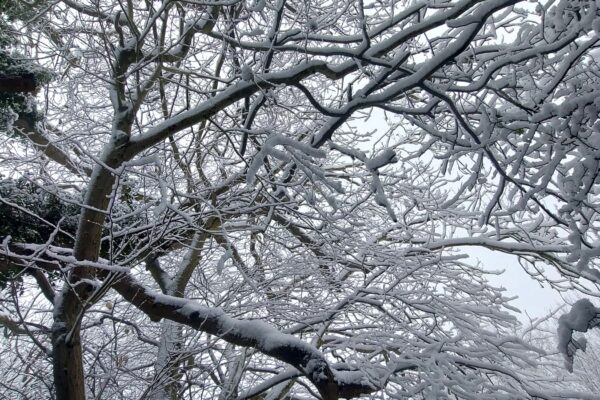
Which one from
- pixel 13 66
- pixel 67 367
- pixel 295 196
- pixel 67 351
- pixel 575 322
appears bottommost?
pixel 575 322

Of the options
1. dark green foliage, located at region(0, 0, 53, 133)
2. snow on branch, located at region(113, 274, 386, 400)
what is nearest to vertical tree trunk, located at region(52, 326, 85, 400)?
snow on branch, located at region(113, 274, 386, 400)

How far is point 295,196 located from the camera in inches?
212

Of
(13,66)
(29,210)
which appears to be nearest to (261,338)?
(29,210)

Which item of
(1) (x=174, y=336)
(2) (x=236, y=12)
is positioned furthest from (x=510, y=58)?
(1) (x=174, y=336)

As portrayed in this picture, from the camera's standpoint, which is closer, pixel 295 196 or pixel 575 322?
pixel 575 322

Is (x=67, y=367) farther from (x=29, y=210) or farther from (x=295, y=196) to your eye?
Answer: (x=295, y=196)

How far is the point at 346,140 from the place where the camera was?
755cm

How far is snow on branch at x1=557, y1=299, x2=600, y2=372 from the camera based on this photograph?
1935 mm

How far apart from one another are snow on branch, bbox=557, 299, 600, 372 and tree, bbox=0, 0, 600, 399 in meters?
0.34

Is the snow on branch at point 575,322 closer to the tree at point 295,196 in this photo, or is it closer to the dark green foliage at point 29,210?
the tree at point 295,196

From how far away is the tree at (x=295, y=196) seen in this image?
2895 mm

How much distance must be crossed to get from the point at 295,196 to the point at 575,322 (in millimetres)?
3654

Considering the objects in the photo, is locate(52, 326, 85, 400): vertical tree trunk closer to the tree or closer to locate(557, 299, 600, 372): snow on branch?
the tree

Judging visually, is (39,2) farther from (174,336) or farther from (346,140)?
(346,140)
